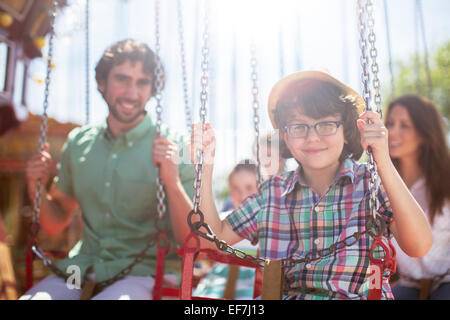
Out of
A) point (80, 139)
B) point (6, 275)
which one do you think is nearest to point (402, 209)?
point (80, 139)

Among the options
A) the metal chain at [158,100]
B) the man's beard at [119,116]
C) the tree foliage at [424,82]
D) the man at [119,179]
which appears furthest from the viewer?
the tree foliage at [424,82]

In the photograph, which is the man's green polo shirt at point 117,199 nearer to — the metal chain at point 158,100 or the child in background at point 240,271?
the metal chain at point 158,100

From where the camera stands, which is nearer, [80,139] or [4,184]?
[80,139]

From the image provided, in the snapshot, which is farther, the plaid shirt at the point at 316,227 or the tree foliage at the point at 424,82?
the tree foliage at the point at 424,82

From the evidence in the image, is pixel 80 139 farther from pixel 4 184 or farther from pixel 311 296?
pixel 4 184

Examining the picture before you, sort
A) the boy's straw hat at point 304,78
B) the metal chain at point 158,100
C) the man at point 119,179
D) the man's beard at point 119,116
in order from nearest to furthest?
the boy's straw hat at point 304,78
the metal chain at point 158,100
the man at point 119,179
the man's beard at point 119,116

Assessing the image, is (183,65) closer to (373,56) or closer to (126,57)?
(126,57)

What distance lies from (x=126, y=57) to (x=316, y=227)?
1284mm

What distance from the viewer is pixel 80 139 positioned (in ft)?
6.60

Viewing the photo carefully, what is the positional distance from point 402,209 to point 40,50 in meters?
4.41

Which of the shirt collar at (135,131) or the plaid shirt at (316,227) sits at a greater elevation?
the shirt collar at (135,131)

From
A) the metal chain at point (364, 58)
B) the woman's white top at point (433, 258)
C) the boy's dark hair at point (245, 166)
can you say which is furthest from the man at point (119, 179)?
the boy's dark hair at point (245, 166)

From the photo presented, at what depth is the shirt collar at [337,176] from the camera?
1.27 m

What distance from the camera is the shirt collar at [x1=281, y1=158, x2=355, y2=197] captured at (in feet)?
4.18
